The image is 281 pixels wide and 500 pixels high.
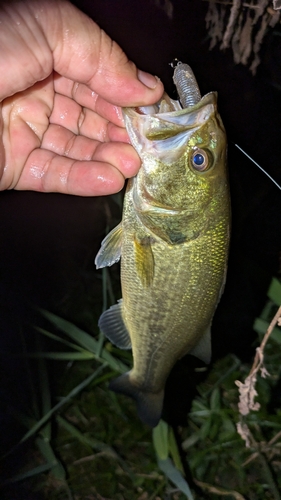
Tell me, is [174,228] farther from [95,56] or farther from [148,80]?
[95,56]

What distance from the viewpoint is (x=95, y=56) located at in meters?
1.30

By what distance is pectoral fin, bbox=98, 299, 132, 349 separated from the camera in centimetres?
167

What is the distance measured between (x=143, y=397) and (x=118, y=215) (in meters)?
1.31

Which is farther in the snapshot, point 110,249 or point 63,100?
point 63,100

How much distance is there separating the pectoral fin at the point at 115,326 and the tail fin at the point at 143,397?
0.64 feet

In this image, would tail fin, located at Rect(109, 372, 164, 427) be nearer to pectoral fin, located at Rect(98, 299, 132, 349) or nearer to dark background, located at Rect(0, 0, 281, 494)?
pectoral fin, located at Rect(98, 299, 132, 349)

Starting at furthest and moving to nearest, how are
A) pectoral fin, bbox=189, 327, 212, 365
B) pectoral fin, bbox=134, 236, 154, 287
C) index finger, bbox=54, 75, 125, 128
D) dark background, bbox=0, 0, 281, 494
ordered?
dark background, bbox=0, 0, 281, 494, pectoral fin, bbox=189, 327, 212, 365, index finger, bbox=54, 75, 125, 128, pectoral fin, bbox=134, 236, 154, 287

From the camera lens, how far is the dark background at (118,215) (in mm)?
2471

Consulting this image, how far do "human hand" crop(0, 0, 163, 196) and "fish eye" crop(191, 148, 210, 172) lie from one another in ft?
0.63

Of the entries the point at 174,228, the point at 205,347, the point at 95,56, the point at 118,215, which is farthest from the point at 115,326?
the point at 118,215

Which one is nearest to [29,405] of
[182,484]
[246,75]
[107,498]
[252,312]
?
[107,498]

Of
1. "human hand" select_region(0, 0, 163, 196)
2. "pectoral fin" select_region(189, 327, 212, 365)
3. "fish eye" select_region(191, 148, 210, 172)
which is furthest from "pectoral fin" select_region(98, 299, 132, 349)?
"fish eye" select_region(191, 148, 210, 172)

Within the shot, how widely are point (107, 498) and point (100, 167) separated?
7.71ft

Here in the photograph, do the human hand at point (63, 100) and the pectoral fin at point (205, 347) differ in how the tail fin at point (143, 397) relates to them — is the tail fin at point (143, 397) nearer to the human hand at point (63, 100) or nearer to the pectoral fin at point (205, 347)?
the pectoral fin at point (205, 347)
